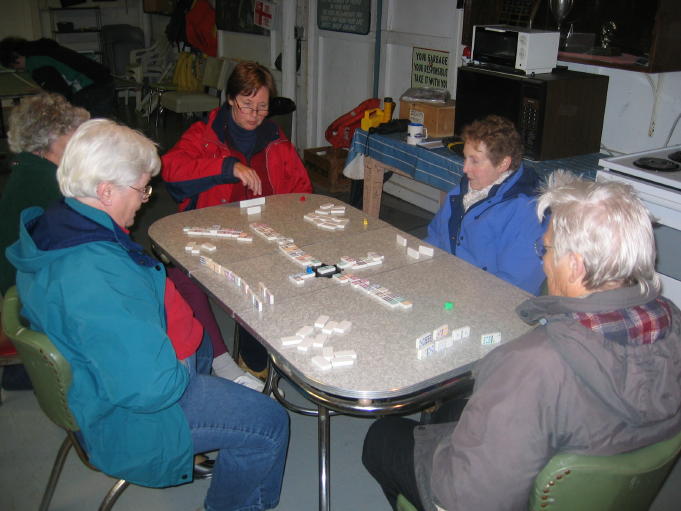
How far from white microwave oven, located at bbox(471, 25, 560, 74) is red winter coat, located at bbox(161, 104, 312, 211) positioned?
54.1 inches

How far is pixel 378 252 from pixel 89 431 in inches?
46.6

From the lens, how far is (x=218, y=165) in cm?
280

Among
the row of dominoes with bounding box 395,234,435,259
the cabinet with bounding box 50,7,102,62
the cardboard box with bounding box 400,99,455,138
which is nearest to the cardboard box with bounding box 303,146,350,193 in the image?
the cardboard box with bounding box 400,99,455,138

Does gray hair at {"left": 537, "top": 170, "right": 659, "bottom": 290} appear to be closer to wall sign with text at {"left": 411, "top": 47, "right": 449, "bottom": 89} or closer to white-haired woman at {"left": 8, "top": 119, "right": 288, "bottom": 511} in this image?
white-haired woman at {"left": 8, "top": 119, "right": 288, "bottom": 511}

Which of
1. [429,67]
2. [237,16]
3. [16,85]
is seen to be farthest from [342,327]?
[237,16]

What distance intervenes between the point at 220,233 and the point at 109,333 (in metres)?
1.01

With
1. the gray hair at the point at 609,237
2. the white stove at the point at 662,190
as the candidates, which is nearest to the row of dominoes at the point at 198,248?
the gray hair at the point at 609,237

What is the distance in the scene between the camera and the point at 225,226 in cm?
254

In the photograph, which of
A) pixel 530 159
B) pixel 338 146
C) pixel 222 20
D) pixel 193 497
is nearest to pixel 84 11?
pixel 222 20

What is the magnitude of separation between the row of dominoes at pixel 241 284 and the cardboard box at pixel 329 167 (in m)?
3.32

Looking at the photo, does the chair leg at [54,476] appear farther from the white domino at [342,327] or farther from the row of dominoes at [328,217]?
the row of dominoes at [328,217]

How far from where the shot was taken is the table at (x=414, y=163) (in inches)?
131

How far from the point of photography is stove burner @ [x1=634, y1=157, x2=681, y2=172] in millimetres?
2880

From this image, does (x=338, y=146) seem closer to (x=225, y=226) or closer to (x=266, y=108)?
(x=266, y=108)
